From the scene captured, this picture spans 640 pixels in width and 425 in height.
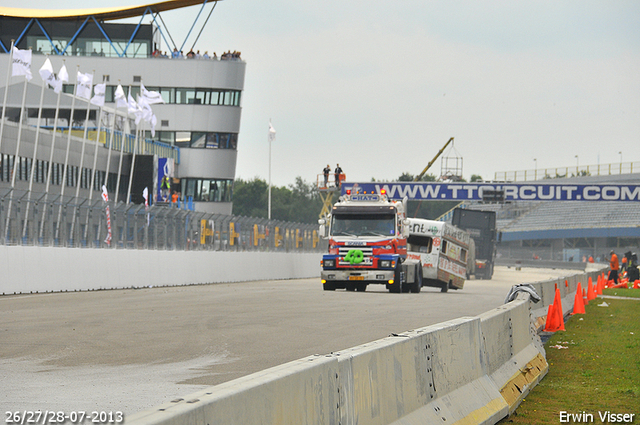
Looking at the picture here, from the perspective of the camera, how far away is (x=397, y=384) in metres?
5.74

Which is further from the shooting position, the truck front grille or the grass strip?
the truck front grille

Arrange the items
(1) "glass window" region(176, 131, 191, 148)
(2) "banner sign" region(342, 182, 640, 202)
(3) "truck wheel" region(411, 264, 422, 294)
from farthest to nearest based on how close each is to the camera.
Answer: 1. (1) "glass window" region(176, 131, 191, 148)
2. (2) "banner sign" region(342, 182, 640, 202)
3. (3) "truck wheel" region(411, 264, 422, 294)

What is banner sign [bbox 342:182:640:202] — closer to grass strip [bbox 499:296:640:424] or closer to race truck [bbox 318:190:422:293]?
race truck [bbox 318:190:422:293]

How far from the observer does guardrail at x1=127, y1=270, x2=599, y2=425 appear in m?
3.72

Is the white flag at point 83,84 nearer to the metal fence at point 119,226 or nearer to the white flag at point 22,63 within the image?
the white flag at point 22,63

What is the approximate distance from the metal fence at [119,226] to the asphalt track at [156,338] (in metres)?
1.94

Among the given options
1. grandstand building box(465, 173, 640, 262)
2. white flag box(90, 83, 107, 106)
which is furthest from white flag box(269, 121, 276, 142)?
grandstand building box(465, 173, 640, 262)

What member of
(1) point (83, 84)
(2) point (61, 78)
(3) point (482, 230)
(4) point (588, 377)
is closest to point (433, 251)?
(3) point (482, 230)

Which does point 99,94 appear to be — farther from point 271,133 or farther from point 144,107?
point 271,133

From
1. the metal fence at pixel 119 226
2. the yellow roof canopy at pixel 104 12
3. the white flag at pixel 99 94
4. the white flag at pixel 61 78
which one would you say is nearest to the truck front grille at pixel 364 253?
the metal fence at pixel 119 226

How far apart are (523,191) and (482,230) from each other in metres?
4.57

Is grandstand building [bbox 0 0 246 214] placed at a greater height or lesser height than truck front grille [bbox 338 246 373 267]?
greater

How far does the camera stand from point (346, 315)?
1827cm

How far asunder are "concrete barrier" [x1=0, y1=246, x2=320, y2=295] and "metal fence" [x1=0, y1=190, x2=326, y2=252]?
30 centimetres
